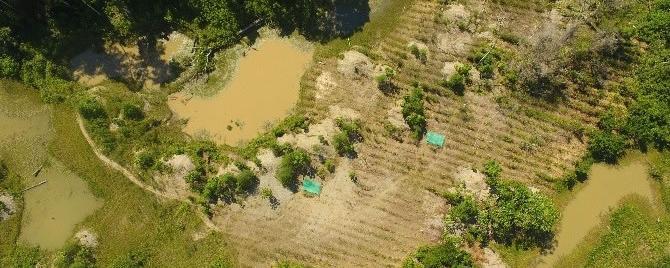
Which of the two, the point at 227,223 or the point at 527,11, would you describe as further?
the point at 527,11

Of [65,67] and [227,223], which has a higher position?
[65,67]

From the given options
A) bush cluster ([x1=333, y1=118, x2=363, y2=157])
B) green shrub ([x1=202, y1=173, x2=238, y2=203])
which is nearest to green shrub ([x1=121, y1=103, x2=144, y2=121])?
green shrub ([x1=202, y1=173, x2=238, y2=203])

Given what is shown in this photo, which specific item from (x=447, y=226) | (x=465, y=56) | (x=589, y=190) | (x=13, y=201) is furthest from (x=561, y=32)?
(x=13, y=201)

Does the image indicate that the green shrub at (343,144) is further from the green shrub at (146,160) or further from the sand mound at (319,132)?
the green shrub at (146,160)

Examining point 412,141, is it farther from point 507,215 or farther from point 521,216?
point 521,216

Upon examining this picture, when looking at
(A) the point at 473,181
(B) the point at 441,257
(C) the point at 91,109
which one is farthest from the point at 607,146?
(C) the point at 91,109

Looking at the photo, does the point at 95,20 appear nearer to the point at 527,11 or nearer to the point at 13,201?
the point at 13,201

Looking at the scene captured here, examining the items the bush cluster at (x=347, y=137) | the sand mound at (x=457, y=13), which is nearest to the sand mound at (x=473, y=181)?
the bush cluster at (x=347, y=137)
